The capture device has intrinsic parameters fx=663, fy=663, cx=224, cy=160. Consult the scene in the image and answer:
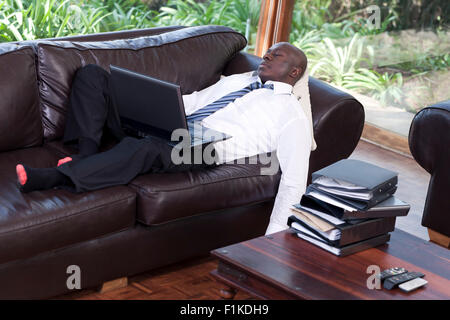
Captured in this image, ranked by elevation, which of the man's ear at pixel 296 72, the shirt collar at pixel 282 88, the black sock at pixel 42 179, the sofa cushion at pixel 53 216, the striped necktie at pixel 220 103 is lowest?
the sofa cushion at pixel 53 216

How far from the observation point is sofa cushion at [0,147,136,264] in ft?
6.81

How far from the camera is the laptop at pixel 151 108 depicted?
97.0 inches

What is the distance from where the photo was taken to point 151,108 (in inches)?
99.7

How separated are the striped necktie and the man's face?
5cm

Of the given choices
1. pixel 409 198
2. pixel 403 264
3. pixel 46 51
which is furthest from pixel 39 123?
pixel 409 198

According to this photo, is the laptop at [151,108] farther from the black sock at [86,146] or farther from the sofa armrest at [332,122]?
the sofa armrest at [332,122]

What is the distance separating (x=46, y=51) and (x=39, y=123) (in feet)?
0.97

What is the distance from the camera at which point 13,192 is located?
2242 millimetres

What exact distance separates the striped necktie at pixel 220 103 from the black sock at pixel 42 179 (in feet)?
2.63

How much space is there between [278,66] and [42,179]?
3.96 feet

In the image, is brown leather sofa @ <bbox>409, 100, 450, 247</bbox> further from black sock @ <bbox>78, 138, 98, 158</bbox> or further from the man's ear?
black sock @ <bbox>78, 138, 98, 158</bbox>

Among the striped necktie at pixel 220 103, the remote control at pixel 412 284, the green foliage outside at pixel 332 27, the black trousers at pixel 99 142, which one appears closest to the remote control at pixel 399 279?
the remote control at pixel 412 284

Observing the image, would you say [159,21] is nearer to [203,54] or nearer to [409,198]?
[203,54]
